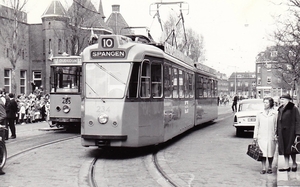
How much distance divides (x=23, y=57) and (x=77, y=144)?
2933 cm

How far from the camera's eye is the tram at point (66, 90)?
1761 centimetres

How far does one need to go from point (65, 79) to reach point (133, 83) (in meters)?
7.66

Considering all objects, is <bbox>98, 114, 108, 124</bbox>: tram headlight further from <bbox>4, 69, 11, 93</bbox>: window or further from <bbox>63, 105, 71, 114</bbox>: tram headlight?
<bbox>4, 69, 11, 93</bbox>: window

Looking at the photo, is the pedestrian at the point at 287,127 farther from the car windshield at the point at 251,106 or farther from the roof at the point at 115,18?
the roof at the point at 115,18

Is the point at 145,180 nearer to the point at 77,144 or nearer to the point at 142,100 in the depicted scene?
the point at 142,100

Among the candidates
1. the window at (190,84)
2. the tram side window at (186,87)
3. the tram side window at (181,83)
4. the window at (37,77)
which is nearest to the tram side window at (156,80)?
the tram side window at (181,83)

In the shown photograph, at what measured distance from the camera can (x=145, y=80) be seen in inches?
445

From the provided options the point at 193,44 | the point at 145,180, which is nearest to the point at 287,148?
the point at 145,180

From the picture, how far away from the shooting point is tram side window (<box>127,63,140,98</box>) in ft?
35.9

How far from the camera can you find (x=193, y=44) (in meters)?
56.2

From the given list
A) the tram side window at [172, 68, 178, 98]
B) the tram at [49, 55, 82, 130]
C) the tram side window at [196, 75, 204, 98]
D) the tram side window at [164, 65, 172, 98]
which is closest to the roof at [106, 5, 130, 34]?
the tram side window at [196, 75, 204, 98]

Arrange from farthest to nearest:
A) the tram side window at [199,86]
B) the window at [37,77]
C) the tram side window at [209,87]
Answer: the window at [37,77]
the tram side window at [209,87]
the tram side window at [199,86]

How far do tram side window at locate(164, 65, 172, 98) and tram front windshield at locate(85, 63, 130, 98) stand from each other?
1.95 m

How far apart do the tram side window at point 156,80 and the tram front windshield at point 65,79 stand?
647cm
